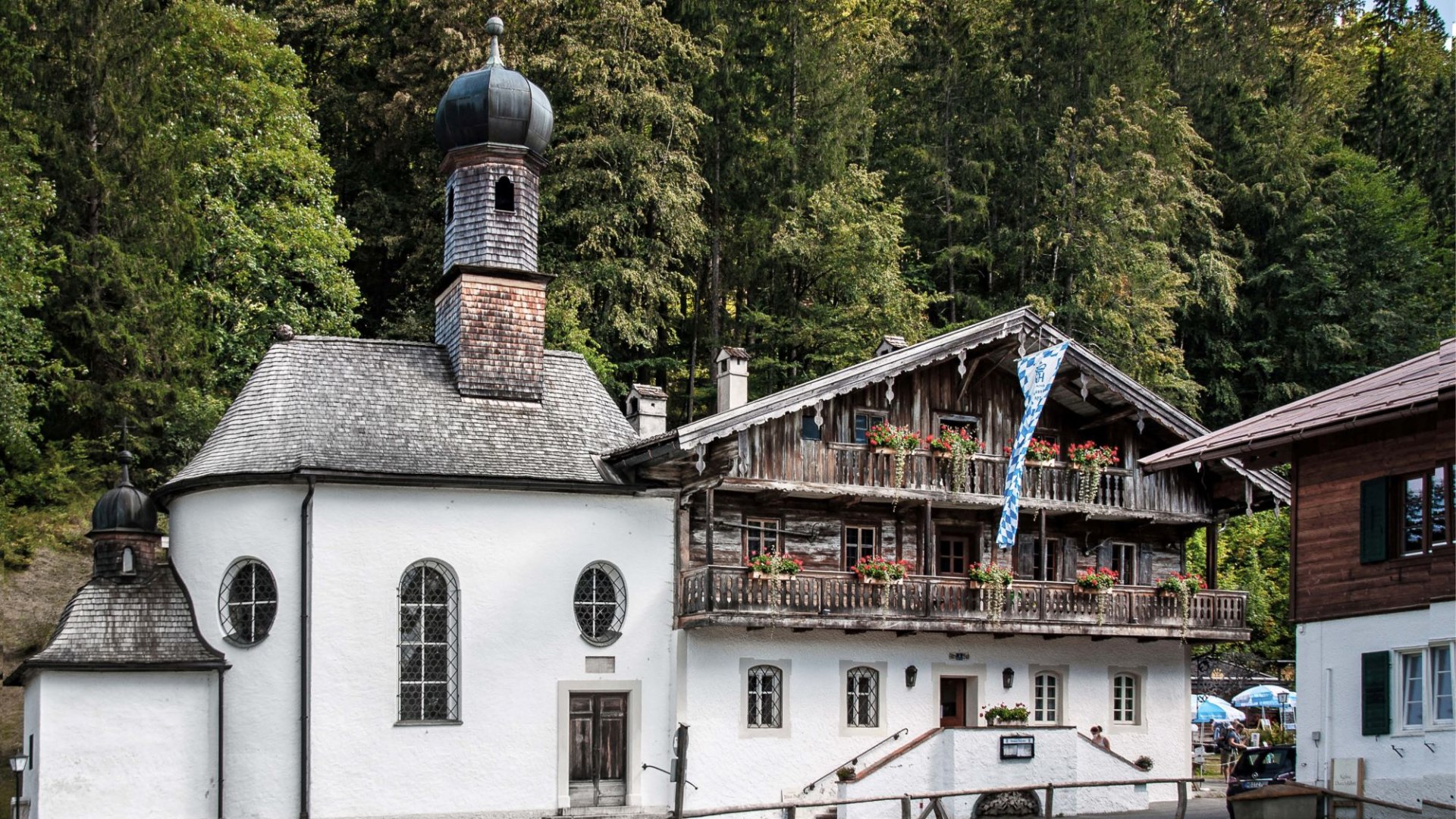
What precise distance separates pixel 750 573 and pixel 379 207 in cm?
2099

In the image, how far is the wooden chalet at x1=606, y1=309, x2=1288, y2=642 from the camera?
92.5 ft

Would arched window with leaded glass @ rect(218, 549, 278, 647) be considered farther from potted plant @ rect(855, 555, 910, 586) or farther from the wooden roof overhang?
potted plant @ rect(855, 555, 910, 586)

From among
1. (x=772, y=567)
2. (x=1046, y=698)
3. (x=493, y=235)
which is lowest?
(x=1046, y=698)

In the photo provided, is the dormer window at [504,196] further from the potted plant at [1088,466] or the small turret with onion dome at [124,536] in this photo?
the potted plant at [1088,466]

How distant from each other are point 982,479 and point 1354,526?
8.97 metres

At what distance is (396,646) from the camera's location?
87.2 feet

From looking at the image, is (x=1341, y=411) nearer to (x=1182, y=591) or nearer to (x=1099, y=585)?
(x=1099, y=585)

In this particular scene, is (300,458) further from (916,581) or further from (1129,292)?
(1129,292)

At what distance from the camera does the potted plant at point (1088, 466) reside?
3091 cm

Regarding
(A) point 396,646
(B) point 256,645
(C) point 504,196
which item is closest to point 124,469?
(B) point 256,645

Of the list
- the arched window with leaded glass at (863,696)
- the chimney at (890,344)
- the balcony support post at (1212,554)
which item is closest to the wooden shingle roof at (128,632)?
the arched window with leaded glass at (863,696)

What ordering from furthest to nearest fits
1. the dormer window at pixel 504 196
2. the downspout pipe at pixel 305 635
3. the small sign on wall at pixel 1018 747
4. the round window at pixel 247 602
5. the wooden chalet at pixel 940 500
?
the dormer window at pixel 504 196
the small sign on wall at pixel 1018 747
the wooden chalet at pixel 940 500
the round window at pixel 247 602
the downspout pipe at pixel 305 635

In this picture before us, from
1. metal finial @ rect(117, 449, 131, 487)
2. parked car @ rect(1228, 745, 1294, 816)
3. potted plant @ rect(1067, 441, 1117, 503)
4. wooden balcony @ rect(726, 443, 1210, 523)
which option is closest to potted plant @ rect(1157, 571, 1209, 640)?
wooden balcony @ rect(726, 443, 1210, 523)

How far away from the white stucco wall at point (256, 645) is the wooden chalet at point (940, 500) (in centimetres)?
547
